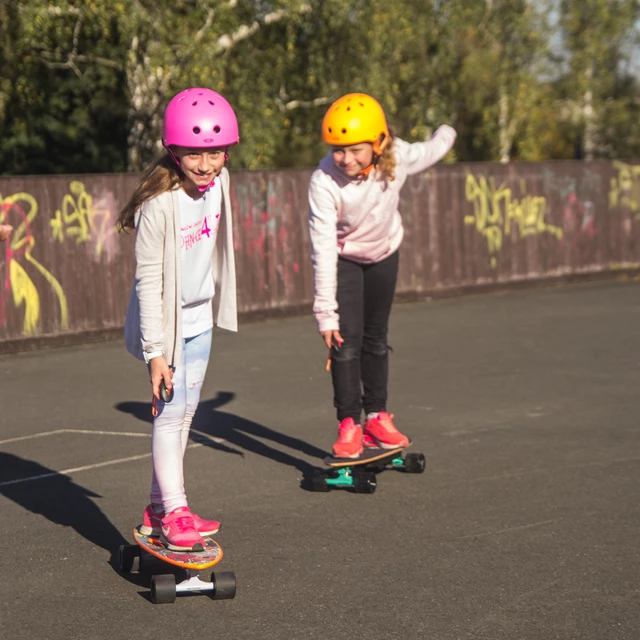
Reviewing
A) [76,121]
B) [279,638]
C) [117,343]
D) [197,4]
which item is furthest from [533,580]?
[76,121]

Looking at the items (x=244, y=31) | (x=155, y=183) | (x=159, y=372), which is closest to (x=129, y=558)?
(x=159, y=372)

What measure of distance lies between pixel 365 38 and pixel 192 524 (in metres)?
24.7

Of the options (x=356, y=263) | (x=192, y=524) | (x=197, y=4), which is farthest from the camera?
(x=197, y=4)

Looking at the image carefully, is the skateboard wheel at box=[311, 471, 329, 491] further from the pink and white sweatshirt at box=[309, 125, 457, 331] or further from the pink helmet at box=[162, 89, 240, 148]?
the pink helmet at box=[162, 89, 240, 148]

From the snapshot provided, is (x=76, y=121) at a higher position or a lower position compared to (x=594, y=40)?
lower

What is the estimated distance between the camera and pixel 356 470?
6512mm

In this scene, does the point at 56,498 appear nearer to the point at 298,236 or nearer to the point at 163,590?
the point at 163,590

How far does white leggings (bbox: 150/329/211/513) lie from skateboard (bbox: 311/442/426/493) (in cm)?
162

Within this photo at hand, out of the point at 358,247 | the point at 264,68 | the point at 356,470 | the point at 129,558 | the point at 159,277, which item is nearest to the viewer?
the point at 159,277

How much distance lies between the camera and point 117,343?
44.9 feet

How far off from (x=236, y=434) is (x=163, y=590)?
3533 mm

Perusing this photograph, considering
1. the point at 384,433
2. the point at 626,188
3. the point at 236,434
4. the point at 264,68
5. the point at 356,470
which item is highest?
the point at 264,68

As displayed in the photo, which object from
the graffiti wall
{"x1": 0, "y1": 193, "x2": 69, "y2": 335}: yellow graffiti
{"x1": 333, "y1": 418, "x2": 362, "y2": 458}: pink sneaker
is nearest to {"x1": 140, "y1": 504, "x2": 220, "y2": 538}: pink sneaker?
{"x1": 333, "y1": 418, "x2": 362, "y2": 458}: pink sneaker

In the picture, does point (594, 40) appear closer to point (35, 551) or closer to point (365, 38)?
point (365, 38)
